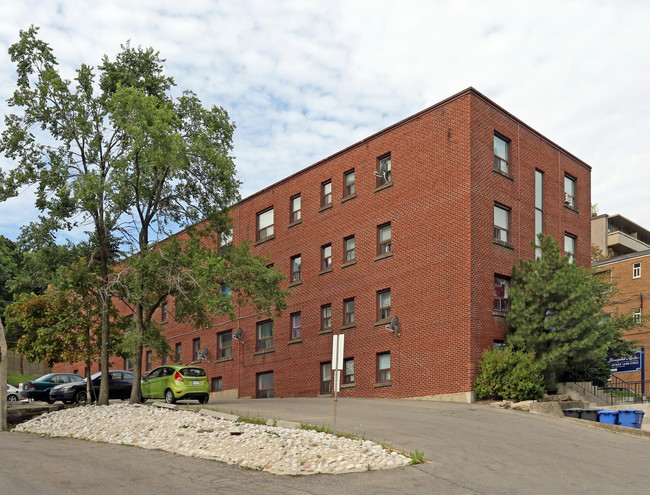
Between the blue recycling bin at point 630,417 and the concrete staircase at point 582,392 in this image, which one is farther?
the concrete staircase at point 582,392

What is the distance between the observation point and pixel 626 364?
32531 millimetres

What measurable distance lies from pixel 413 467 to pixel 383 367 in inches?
662

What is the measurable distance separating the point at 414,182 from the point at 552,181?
7.78 metres

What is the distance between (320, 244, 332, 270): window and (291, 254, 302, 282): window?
1.83 meters

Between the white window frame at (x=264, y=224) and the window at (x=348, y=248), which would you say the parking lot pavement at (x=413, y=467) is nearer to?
the window at (x=348, y=248)

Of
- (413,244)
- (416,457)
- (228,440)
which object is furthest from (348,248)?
(416,457)

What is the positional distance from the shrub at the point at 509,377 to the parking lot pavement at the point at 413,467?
3.48 metres

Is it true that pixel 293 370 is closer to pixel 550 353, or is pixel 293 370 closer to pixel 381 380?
pixel 381 380

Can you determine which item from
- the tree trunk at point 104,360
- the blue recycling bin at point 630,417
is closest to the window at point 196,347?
the tree trunk at point 104,360

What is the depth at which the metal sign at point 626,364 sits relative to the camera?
32.1 metres

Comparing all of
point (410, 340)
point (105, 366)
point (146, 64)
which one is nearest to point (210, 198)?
point (146, 64)

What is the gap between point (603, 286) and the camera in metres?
30.1

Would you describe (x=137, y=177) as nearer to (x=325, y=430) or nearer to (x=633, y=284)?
(x=325, y=430)

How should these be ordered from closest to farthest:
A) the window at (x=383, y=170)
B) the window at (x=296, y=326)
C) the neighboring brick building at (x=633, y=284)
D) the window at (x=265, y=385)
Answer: the window at (x=383, y=170), the window at (x=296, y=326), the window at (x=265, y=385), the neighboring brick building at (x=633, y=284)
